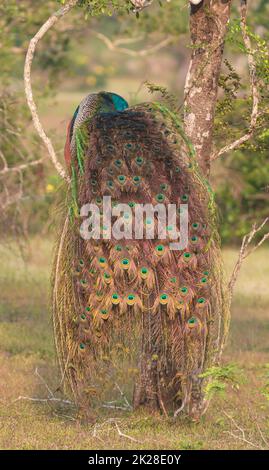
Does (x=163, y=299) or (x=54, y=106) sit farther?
(x=54, y=106)

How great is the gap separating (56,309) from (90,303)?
32 centimetres

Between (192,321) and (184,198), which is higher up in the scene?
(184,198)

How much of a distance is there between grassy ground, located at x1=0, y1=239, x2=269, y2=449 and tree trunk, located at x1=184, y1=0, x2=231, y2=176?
71.0 inches

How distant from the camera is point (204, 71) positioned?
7848 mm

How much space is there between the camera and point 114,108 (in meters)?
7.78

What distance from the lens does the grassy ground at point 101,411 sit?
686 centimetres

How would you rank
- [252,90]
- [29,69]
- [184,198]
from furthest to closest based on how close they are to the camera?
[252,90] < [29,69] < [184,198]

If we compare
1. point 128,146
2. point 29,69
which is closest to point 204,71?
point 128,146

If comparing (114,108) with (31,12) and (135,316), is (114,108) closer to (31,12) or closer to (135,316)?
(135,316)

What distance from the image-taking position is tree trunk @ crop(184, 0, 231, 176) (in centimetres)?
779

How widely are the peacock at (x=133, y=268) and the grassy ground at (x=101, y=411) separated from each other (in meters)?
0.38

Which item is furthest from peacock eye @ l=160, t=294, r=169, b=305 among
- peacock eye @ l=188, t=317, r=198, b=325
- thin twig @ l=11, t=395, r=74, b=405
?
thin twig @ l=11, t=395, r=74, b=405

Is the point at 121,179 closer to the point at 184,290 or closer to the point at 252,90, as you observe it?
the point at 184,290

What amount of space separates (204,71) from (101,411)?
2.63 m
